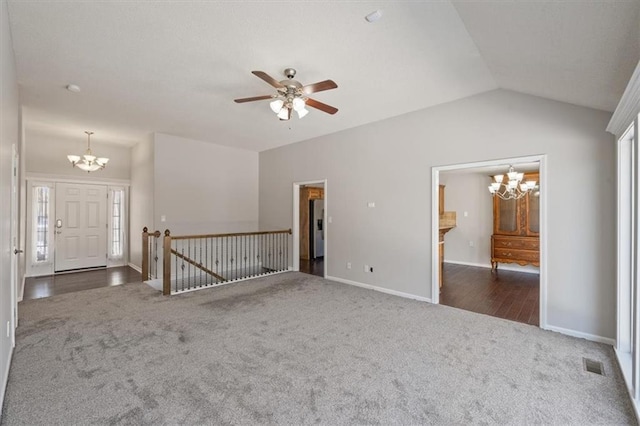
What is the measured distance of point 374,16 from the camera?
233cm

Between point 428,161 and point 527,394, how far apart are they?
10.4 ft

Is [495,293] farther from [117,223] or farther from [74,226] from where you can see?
[74,226]

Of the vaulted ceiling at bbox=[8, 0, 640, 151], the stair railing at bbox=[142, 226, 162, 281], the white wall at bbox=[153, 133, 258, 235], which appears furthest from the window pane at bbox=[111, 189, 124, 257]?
the vaulted ceiling at bbox=[8, 0, 640, 151]

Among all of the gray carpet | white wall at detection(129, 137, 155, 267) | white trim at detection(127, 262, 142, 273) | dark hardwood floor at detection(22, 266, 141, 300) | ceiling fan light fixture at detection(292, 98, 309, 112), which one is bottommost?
the gray carpet

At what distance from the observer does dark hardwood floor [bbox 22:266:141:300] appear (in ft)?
16.1

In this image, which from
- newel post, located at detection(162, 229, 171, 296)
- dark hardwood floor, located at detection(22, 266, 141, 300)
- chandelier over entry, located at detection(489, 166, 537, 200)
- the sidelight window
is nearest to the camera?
newel post, located at detection(162, 229, 171, 296)

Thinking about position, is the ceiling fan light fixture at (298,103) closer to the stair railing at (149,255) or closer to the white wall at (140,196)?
the stair railing at (149,255)

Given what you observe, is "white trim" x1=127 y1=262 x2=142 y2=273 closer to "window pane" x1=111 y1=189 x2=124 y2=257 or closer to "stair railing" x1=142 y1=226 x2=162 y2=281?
"window pane" x1=111 y1=189 x2=124 y2=257

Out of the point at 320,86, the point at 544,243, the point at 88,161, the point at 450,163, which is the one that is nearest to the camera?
the point at 320,86

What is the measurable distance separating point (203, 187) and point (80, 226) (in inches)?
121

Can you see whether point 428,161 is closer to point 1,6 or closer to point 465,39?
point 465,39

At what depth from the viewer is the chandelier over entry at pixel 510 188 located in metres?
5.92

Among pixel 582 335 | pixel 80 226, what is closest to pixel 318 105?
pixel 582 335

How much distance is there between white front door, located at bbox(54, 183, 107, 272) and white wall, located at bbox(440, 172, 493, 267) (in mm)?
8756
